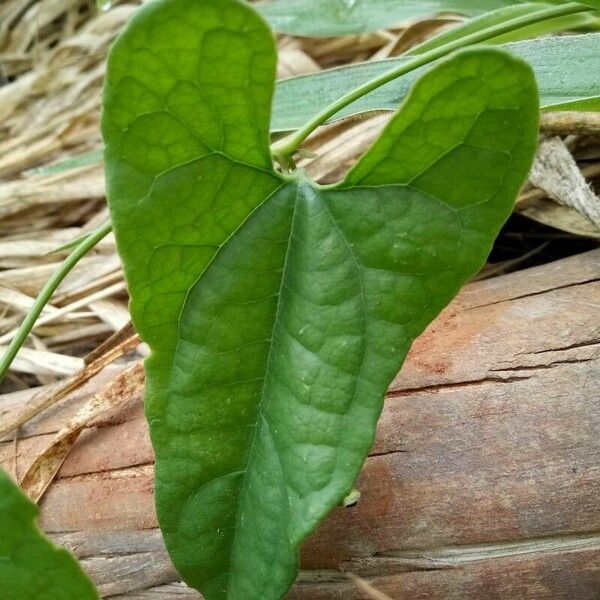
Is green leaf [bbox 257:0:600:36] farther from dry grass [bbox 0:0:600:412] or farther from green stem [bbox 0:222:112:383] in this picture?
green stem [bbox 0:222:112:383]

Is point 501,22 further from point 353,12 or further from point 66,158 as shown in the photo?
point 66,158

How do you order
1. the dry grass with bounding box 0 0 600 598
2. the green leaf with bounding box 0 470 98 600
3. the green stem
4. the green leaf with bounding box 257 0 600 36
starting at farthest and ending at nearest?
the green leaf with bounding box 257 0 600 36 → the dry grass with bounding box 0 0 600 598 → the green stem → the green leaf with bounding box 0 470 98 600

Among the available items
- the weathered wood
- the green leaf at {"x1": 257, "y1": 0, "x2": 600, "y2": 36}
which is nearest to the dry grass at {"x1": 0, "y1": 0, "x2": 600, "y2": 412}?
the green leaf at {"x1": 257, "y1": 0, "x2": 600, "y2": 36}

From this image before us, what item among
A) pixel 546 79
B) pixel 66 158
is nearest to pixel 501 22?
pixel 546 79

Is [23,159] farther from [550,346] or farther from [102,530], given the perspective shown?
[550,346]

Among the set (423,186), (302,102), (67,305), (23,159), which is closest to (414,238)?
(423,186)

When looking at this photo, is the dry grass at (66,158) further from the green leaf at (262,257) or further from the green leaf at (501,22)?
the green leaf at (262,257)
